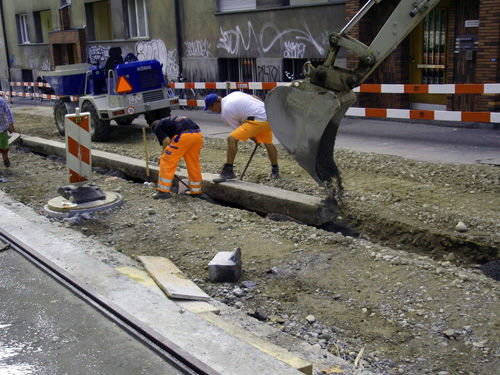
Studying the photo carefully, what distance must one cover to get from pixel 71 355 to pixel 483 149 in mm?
8074

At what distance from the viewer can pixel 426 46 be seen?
13.7 meters

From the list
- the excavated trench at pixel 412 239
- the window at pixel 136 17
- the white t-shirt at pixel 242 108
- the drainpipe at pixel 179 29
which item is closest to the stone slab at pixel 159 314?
the excavated trench at pixel 412 239

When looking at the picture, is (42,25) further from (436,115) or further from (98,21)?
(436,115)

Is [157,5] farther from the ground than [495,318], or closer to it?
farther from the ground

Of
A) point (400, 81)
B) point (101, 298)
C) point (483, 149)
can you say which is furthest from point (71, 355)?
point (400, 81)

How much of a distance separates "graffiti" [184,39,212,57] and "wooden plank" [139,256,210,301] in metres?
14.1

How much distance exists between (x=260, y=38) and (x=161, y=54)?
5340mm

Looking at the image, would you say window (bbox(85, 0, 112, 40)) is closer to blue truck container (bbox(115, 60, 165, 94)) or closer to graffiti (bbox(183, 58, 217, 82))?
graffiti (bbox(183, 58, 217, 82))

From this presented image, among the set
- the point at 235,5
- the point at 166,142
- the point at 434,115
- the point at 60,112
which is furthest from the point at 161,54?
the point at 166,142

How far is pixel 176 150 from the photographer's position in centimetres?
846

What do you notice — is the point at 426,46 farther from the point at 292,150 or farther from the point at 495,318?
the point at 495,318

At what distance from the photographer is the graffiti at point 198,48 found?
63.8 feet

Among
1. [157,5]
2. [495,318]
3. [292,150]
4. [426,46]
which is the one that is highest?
[157,5]

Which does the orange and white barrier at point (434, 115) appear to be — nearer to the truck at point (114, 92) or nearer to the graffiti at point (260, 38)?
the graffiti at point (260, 38)
